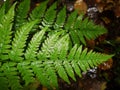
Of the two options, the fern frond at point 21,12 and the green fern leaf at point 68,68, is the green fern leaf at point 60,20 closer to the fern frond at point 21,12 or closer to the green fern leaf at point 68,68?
the fern frond at point 21,12

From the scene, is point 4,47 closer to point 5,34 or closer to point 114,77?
point 5,34

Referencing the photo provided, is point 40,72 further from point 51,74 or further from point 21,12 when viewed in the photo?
point 21,12

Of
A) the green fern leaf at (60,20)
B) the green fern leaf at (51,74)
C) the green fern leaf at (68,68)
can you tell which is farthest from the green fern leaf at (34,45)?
the green fern leaf at (60,20)

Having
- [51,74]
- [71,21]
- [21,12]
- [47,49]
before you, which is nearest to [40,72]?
[51,74]

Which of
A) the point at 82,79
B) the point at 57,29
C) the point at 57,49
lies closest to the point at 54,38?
the point at 57,49

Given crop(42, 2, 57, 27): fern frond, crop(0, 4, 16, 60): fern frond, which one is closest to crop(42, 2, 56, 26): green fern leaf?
crop(42, 2, 57, 27): fern frond

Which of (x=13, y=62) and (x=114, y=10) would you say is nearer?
(x=13, y=62)
